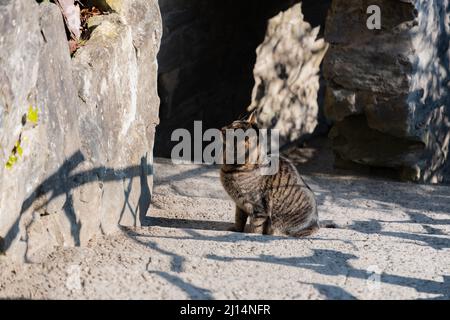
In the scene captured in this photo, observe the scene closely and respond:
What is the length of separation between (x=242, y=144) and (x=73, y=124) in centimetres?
164

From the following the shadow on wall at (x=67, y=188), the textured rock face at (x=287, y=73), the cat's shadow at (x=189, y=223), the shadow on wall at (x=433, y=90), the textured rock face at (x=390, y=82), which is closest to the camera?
the shadow on wall at (x=67, y=188)

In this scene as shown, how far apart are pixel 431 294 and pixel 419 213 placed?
8.85 feet

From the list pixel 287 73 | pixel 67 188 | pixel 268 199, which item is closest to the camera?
pixel 67 188

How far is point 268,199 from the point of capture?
510cm

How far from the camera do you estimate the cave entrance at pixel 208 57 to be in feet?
26.0

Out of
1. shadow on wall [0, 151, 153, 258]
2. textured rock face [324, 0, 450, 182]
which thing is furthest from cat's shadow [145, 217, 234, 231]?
textured rock face [324, 0, 450, 182]

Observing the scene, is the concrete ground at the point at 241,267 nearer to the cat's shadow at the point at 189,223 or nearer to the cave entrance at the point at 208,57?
the cat's shadow at the point at 189,223

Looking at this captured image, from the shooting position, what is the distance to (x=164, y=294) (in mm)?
3170

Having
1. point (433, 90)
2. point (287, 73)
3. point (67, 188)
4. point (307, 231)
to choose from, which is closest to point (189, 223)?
point (307, 231)

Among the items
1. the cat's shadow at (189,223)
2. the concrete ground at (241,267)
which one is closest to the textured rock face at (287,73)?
the cat's shadow at (189,223)

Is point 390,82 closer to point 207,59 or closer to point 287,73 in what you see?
point 287,73

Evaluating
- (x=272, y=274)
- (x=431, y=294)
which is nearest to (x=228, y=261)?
(x=272, y=274)

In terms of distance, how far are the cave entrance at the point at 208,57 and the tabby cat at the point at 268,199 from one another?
2862 mm

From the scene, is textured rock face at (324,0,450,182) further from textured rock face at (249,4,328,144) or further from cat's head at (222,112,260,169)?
cat's head at (222,112,260,169)
